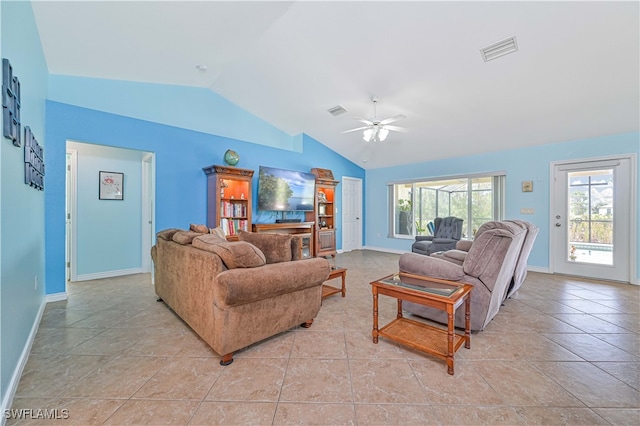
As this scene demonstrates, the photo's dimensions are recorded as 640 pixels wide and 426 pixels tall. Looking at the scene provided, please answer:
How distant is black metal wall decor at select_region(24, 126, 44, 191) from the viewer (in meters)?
1.99

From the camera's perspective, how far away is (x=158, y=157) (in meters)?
3.86

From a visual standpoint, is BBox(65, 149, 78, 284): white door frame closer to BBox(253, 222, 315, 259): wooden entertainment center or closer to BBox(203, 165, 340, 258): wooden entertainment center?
BBox(203, 165, 340, 258): wooden entertainment center

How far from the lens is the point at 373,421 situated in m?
1.33

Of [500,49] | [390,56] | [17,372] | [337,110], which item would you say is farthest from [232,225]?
[500,49]

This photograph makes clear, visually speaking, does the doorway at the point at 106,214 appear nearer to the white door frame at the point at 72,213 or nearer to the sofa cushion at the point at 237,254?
the white door frame at the point at 72,213

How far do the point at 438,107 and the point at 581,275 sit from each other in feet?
11.7

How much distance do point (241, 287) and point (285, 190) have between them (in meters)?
3.51

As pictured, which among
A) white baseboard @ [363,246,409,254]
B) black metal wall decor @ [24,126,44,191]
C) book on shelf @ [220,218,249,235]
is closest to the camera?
black metal wall decor @ [24,126,44,191]

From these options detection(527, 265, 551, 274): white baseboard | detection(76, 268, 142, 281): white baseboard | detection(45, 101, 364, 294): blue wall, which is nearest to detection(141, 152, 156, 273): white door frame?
detection(76, 268, 142, 281): white baseboard

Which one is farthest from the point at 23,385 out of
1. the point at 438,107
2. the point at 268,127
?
the point at 438,107

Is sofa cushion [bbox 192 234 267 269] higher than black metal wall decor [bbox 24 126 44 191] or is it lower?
lower

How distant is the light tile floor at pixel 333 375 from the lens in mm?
1384

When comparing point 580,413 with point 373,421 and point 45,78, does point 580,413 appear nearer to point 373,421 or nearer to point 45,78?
point 373,421

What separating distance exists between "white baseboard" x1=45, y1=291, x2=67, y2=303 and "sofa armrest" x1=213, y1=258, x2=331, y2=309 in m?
2.72
